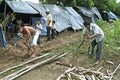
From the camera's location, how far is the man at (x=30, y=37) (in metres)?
11.1

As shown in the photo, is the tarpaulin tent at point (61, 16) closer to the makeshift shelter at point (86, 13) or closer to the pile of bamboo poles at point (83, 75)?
the makeshift shelter at point (86, 13)

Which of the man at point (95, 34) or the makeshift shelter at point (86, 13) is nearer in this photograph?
the man at point (95, 34)

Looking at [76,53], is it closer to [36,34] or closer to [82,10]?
[36,34]

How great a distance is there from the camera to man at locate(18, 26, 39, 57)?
11.1 metres

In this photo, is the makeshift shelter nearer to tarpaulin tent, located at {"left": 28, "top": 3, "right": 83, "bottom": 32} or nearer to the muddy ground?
tarpaulin tent, located at {"left": 28, "top": 3, "right": 83, "bottom": 32}

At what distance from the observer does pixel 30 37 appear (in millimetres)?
11398

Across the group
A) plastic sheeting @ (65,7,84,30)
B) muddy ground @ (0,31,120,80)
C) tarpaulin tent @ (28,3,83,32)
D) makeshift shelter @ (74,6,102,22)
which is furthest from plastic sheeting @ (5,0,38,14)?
makeshift shelter @ (74,6,102,22)

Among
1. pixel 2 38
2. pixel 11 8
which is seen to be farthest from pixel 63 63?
pixel 11 8

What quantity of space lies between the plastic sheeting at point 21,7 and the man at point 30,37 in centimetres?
398

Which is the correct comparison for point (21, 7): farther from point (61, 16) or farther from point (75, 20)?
point (75, 20)

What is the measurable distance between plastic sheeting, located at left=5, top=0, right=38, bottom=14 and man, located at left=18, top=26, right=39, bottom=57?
13.0ft

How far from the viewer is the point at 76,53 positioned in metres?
12.0

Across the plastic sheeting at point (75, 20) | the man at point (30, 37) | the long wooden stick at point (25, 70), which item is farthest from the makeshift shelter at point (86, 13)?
the long wooden stick at point (25, 70)

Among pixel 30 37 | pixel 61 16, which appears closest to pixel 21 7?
pixel 61 16
